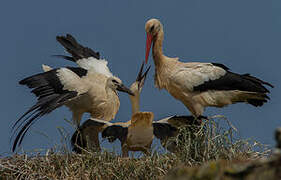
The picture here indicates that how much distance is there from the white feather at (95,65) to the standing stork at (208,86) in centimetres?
147

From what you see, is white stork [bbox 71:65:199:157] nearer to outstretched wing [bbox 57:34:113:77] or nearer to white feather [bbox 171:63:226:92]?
white feather [bbox 171:63:226:92]

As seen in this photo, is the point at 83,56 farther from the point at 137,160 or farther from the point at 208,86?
the point at 137,160

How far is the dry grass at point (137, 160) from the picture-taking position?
15.5 feet

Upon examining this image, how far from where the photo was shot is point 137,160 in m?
4.97

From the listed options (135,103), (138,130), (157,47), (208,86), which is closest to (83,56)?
(157,47)

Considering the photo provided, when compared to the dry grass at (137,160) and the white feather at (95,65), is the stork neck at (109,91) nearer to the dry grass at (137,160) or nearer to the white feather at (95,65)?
the white feather at (95,65)

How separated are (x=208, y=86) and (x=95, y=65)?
2351 mm

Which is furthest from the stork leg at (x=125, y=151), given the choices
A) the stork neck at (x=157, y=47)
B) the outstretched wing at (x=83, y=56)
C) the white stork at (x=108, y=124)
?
the outstretched wing at (x=83, y=56)

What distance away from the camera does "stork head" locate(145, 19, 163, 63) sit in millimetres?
6500

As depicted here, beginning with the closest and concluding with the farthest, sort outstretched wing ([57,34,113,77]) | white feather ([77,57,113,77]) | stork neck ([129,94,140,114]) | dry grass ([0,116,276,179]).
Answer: dry grass ([0,116,276,179])
stork neck ([129,94,140,114])
white feather ([77,57,113,77])
outstretched wing ([57,34,113,77])

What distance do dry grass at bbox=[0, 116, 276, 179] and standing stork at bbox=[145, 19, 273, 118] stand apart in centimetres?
94

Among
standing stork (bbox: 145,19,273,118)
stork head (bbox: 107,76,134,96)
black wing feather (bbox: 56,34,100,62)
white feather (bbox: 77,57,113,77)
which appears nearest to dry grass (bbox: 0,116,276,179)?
standing stork (bbox: 145,19,273,118)

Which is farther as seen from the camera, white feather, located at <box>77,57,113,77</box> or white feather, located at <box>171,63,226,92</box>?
white feather, located at <box>77,57,113,77</box>

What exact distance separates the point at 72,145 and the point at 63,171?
0.83 metres
